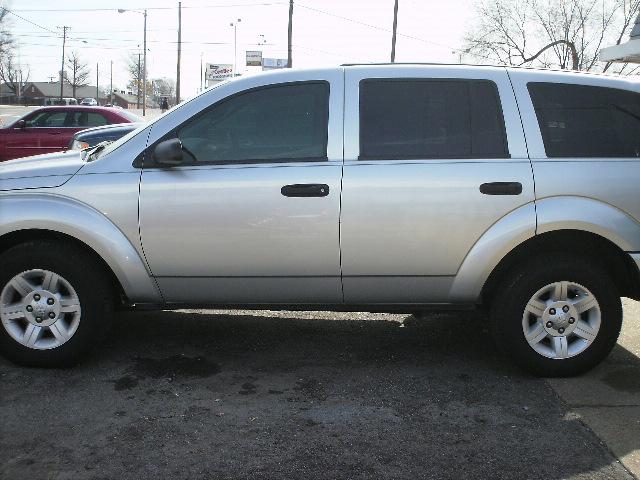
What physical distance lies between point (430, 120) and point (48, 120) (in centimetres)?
1123

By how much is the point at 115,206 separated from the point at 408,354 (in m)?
2.18

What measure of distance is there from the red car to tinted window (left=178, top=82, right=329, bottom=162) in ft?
30.3

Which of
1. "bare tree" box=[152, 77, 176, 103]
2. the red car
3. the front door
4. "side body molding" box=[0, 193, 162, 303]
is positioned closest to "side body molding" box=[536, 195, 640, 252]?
the front door

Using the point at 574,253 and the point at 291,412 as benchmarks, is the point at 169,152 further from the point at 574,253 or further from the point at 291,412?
the point at 574,253

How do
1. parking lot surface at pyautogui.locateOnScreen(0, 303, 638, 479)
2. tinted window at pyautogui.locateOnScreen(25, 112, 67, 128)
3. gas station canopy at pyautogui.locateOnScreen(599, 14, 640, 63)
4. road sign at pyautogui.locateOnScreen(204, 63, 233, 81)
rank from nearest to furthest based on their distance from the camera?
parking lot surface at pyautogui.locateOnScreen(0, 303, 638, 479)
tinted window at pyautogui.locateOnScreen(25, 112, 67, 128)
gas station canopy at pyautogui.locateOnScreen(599, 14, 640, 63)
road sign at pyautogui.locateOnScreen(204, 63, 233, 81)

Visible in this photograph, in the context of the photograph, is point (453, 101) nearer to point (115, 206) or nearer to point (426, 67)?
point (426, 67)

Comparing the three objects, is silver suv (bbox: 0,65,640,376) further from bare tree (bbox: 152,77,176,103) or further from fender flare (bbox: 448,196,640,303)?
bare tree (bbox: 152,77,176,103)

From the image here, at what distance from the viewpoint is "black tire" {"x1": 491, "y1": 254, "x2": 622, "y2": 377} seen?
12.8 feet

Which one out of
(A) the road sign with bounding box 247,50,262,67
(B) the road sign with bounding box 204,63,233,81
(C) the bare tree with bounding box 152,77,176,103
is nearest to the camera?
(A) the road sign with bounding box 247,50,262,67

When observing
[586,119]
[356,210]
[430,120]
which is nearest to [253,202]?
[356,210]

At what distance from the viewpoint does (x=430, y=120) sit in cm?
395

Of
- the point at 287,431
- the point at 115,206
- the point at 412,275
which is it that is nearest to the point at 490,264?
the point at 412,275

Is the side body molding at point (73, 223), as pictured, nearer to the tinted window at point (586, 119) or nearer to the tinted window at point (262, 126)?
the tinted window at point (262, 126)

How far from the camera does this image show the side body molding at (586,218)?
150 inches
